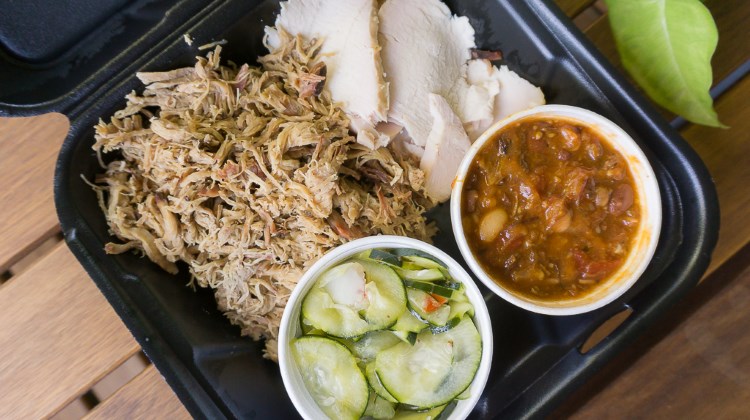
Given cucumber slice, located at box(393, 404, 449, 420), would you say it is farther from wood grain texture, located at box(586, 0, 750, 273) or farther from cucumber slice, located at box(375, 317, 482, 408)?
wood grain texture, located at box(586, 0, 750, 273)

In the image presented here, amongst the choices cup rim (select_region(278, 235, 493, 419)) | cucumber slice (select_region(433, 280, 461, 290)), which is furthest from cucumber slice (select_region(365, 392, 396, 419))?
cucumber slice (select_region(433, 280, 461, 290))

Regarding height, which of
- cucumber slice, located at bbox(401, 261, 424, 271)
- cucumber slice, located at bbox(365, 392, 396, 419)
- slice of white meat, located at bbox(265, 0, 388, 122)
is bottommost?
cucumber slice, located at bbox(365, 392, 396, 419)

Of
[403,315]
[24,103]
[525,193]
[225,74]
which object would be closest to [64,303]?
[24,103]

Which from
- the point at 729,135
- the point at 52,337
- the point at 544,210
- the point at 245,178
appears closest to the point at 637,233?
the point at 544,210

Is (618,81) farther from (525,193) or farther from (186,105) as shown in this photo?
(186,105)

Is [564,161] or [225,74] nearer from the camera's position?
[564,161]

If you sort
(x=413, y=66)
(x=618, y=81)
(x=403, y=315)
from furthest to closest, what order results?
(x=413, y=66) → (x=618, y=81) → (x=403, y=315)
